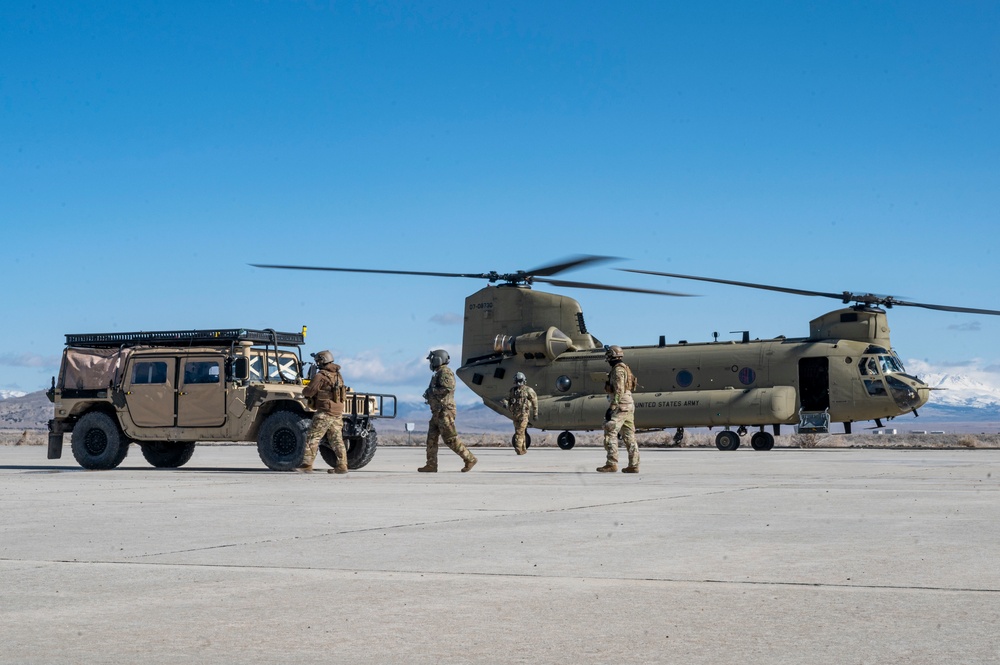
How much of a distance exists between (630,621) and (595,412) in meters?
27.2

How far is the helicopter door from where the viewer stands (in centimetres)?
3048

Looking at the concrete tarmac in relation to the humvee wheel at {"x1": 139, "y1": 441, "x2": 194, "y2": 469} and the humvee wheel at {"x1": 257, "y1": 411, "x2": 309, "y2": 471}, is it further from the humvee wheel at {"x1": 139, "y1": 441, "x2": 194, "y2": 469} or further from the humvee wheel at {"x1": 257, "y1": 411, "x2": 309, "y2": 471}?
the humvee wheel at {"x1": 139, "y1": 441, "x2": 194, "y2": 469}

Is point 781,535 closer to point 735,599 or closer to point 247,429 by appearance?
point 735,599

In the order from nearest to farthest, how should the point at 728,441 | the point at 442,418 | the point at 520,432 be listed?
the point at 442,418 → the point at 520,432 → the point at 728,441

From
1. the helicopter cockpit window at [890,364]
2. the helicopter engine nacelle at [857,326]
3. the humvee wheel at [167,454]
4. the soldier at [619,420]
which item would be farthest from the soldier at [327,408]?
the helicopter engine nacelle at [857,326]

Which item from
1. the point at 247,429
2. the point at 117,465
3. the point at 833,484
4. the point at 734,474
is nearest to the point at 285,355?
the point at 247,429

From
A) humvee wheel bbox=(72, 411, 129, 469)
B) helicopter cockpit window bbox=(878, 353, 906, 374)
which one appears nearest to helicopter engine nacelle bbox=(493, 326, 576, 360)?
helicopter cockpit window bbox=(878, 353, 906, 374)

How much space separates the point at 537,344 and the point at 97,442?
16222mm

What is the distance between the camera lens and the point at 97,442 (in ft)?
61.2

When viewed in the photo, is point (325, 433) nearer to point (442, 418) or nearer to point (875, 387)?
point (442, 418)

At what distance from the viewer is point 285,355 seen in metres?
18.9

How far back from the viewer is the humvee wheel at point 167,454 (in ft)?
65.8

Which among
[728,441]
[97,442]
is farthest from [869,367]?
[97,442]

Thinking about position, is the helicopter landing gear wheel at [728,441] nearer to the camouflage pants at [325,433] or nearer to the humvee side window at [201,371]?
the humvee side window at [201,371]
